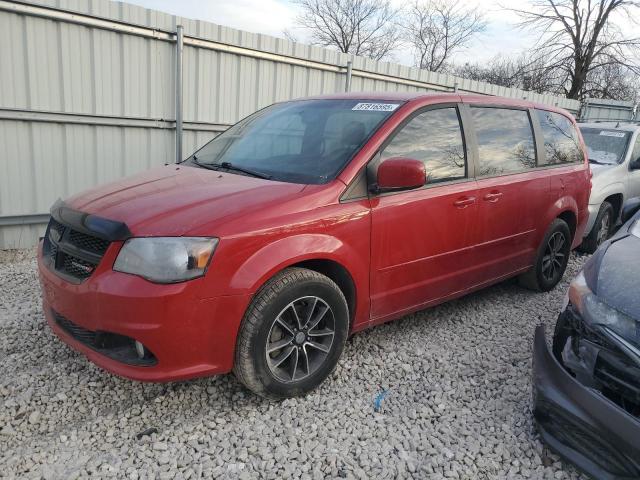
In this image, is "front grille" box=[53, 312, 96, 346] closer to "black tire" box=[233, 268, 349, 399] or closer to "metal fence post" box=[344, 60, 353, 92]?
"black tire" box=[233, 268, 349, 399]

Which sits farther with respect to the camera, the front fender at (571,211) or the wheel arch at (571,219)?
the wheel arch at (571,219)

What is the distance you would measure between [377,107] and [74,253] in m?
2.07

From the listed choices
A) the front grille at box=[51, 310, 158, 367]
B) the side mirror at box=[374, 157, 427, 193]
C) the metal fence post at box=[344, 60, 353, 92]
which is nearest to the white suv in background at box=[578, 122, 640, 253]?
the metal fence post at box=[344, 60, 353, 92]

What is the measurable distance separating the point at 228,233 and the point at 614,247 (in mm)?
2119

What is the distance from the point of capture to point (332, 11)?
107 ft

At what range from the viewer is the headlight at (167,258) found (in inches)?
91.7

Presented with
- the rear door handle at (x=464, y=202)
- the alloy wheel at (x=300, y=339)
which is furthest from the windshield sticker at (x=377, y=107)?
the alloy wheel at (x=300, y=339)

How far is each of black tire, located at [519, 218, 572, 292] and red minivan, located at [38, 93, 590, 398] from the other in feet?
1.74

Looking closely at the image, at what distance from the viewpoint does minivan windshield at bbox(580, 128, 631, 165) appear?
21.9 feet

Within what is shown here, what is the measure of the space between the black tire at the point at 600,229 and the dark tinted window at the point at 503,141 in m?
2.61

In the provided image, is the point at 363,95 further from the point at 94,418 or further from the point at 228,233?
the point at 94,418

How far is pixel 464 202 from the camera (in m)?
3.52

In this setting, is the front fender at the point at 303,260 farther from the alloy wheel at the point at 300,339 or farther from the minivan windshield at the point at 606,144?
the minivan windshield at the point at 606,144

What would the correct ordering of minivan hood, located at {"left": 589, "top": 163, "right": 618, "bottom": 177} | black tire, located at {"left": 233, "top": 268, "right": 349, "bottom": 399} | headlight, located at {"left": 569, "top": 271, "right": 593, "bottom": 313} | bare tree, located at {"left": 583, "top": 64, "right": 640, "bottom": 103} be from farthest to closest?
bare tree, located at {"left": 583, "top": 64, "right": 640, "bottom": 103}, minivan hood, located at {"left": 589, "top": 163, "right": 618, "bottom": 177}, black tire, located at {"left": 233, "top": 268, "right": 349, "bottom": 399}, headlight, located at {"left": 569, "top": 271, "right": 593, "bottom": 313}
